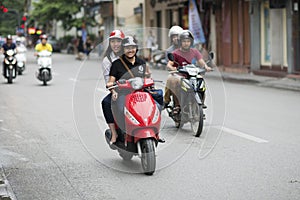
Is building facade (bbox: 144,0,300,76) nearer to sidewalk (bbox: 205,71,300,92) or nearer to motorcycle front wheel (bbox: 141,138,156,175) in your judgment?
sidewalk (bbox: 205,71,300,92)

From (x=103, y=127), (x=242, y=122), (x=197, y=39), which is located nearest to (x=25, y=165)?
(x=103, y=127)

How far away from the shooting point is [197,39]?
3162 centimetres

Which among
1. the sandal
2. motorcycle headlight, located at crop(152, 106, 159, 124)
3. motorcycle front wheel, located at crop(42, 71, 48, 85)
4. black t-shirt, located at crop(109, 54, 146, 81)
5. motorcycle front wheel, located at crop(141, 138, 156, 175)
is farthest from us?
motorcycle front wheel, located at crop(42, 71, 48, 85)

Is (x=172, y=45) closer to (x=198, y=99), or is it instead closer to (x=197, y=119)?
(x=198, y=99)

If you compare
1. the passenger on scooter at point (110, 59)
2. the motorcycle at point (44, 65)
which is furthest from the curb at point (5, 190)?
the motorcycle at point (44, 65)

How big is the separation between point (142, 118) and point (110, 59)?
122 centimetres

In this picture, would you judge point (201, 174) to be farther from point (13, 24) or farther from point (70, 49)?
point (13, 24)

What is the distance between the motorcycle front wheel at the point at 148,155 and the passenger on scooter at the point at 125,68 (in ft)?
1.62

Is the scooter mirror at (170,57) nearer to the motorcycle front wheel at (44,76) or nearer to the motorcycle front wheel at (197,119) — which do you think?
the motorcycle front wheel at (197,119)

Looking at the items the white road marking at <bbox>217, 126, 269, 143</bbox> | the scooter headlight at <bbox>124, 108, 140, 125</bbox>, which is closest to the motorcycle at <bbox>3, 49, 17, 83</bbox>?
the white road marking at <bbox>217, 126, 269, 143</bbox>

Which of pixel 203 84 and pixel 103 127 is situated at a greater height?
pixel 203 84

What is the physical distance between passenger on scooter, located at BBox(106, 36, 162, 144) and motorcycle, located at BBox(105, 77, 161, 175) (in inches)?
7.7

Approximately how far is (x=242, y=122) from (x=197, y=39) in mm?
19171

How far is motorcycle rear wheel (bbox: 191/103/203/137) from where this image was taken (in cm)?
1080
